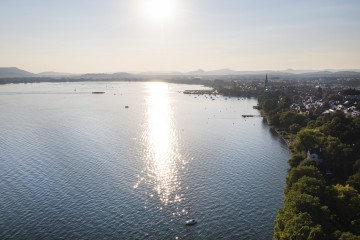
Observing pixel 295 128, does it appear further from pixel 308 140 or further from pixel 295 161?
pixel 295 161

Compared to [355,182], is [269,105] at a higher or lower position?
higher

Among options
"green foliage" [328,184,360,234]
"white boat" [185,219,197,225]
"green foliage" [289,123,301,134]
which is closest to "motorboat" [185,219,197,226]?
"white boat" [185,219,197,225]

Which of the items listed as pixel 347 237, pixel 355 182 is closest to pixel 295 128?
pixel 355 182

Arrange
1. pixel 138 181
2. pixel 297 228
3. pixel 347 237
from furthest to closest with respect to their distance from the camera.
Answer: pixel 138 181
pixel 297 228
pixel 347 237

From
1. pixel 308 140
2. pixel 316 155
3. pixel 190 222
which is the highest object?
pixel 308 140

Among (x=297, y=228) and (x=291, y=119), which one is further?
(x=291, y=119)

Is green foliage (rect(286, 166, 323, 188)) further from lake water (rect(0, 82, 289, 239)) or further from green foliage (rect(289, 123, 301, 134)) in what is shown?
green foliage (rect(289, 123, 301, 134))

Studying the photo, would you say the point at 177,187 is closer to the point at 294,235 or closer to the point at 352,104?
the point at 294,235
